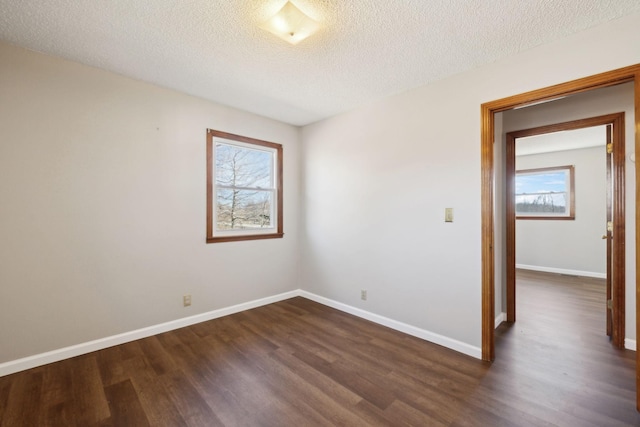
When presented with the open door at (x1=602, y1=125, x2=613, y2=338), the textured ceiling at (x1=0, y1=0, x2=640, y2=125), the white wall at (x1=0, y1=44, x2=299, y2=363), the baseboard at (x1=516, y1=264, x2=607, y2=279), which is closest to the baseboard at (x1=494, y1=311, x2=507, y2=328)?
the open door at (x1=602, y1=125, x2=613, y2=338)

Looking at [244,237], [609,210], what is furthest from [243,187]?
[609,210]

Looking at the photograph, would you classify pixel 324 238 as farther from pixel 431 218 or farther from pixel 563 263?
pixel 563 263

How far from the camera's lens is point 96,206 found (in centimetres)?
249

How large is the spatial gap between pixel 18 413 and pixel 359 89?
3622 millimetres

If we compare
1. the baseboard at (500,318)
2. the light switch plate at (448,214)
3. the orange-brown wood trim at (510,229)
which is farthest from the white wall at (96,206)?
the orange-brown wood trim at (510,229)

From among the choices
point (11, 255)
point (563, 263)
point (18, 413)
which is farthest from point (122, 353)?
point (563, 263)

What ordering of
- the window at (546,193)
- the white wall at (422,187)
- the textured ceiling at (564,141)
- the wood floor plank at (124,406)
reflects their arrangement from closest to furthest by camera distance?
the wood floor plank at (124,406), the white wall at (422,187), the textured ceiling at (564,141), the window at (546,193)

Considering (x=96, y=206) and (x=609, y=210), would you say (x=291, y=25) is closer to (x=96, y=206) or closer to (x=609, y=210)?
(x=96, y=206)

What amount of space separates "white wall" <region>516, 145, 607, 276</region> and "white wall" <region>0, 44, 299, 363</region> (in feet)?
21.0

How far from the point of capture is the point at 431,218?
2.70m

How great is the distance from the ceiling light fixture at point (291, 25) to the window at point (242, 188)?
5.62ft

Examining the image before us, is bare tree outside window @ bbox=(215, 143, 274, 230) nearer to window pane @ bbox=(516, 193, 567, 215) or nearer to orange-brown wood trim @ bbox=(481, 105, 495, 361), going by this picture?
orange-brown wood trim @ bbox=(481, 105, 495, 361)

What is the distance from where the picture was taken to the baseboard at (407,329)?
244 cm

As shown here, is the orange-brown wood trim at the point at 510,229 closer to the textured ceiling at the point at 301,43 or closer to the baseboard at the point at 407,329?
the baseboard at the point at 407,329
